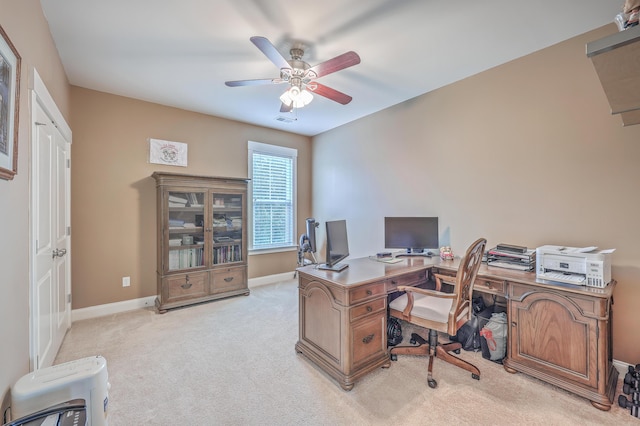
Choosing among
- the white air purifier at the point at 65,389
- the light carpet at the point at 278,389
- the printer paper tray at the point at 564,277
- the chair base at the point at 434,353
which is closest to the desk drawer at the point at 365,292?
the chair base at the point at 434,353

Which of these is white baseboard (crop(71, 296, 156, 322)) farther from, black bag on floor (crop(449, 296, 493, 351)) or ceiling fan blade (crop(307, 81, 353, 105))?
black bag on floor (crop(449, 296, 493, 351))

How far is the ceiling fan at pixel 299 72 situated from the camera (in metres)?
2.01

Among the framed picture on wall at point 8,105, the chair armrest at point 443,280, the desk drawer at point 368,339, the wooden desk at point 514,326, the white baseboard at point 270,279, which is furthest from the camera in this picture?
the white baseboard at point 270,279

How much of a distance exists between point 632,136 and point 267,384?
3433mm

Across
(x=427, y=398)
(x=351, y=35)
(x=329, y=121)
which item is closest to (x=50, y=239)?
(x=351, y=35)

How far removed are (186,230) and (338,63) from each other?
304 cm

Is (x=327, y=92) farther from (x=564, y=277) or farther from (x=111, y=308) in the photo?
(x=111, y=308)

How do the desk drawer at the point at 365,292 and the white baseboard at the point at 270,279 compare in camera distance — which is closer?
the desk drawer at the point at 365,292

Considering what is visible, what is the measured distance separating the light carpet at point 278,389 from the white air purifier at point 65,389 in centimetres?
40

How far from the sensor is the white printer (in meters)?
1.96

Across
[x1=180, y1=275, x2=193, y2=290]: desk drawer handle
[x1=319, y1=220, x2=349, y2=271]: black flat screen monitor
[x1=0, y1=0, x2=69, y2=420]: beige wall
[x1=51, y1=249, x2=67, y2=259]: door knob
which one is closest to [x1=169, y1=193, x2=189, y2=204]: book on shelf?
[x1=180, y1=275, x2=193, y2=290]: desk drawer handle

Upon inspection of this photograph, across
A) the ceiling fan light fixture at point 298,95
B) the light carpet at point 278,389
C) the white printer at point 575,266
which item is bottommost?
the light carpet at point 278,389

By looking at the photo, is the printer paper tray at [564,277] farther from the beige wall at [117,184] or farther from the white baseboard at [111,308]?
the white baseboard at [111,308]

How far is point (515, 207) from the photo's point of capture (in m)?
2.75
